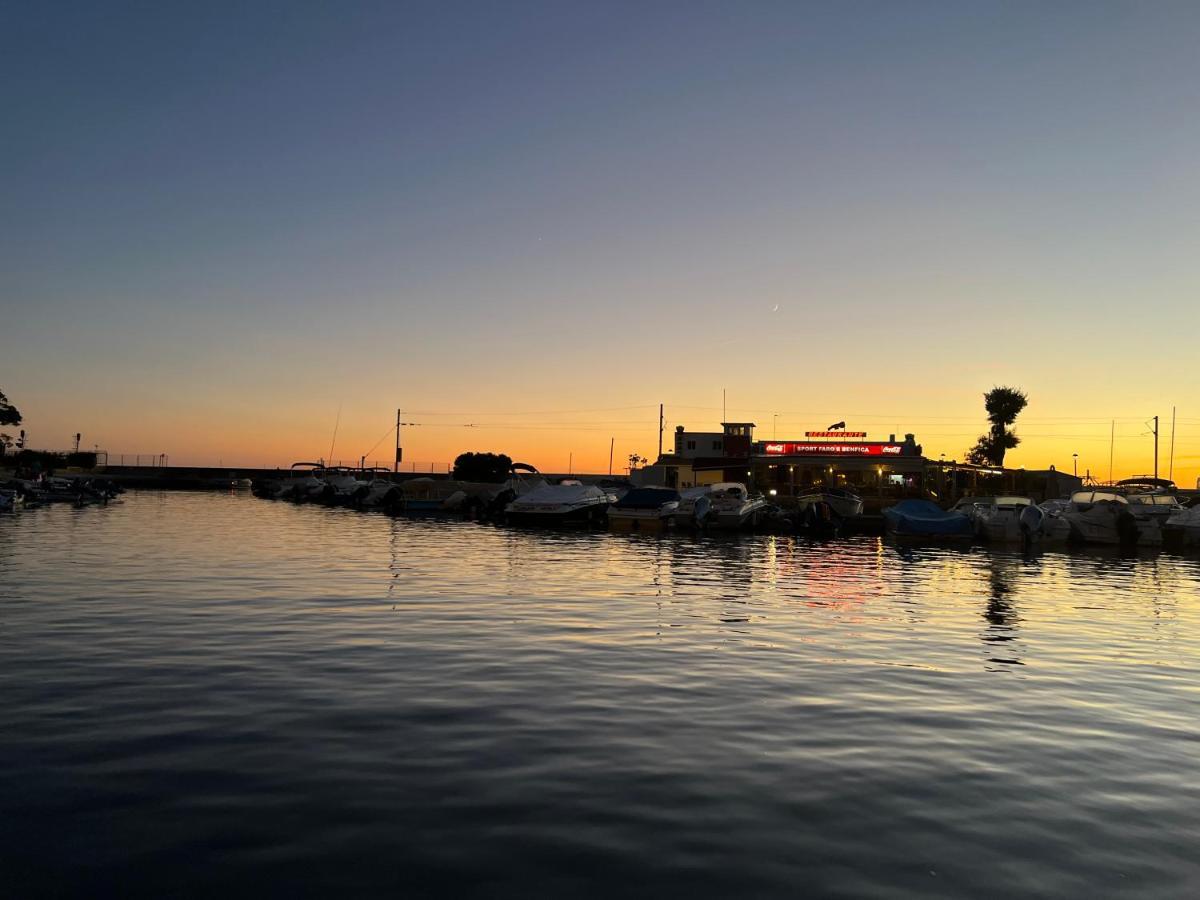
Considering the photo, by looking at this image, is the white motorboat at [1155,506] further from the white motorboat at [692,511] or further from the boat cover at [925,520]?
the white motorboat at [692,511]

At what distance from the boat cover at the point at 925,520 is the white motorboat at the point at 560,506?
16.3m

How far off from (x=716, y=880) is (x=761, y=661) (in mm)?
7635

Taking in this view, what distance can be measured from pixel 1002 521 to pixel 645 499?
58.4 ft

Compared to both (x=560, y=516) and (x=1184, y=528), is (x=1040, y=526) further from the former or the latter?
(x=560, y=516)

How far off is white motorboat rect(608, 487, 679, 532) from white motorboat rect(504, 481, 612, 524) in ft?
10.1

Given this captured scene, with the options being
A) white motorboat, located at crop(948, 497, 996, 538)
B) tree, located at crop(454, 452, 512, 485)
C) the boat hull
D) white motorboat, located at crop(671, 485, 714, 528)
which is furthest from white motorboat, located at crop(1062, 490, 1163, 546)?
tree, located at crop(454, 452, 512, 485)

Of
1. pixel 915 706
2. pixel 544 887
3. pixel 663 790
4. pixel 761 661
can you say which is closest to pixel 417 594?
pixel 761 661

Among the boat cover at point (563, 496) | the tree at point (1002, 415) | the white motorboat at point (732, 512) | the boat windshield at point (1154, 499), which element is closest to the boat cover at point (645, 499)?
the white motorboat at point (732, 512)

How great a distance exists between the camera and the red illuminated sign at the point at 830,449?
3189 inches

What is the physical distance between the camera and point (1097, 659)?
1351 centimetres

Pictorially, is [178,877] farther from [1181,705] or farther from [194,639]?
[1181,705]

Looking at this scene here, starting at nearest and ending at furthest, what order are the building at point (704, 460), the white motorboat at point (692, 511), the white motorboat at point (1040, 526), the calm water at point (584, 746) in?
the calm water at point (584, 746), the white motorboat at point (1040, 526), the white motorboat at point (692, 511), the building at point (704, 460)

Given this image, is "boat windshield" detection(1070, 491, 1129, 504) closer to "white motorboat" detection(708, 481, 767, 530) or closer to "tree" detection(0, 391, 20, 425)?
"white motorboat" detection(708, 481, 767, 530)

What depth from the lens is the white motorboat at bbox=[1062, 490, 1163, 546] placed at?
43.2 metres
